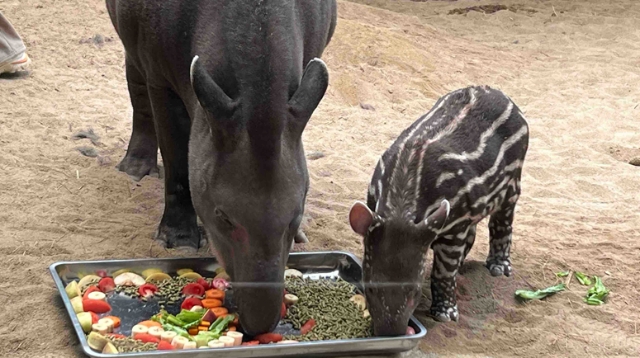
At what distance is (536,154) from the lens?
754 centimetres

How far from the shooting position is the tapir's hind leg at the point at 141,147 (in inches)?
243

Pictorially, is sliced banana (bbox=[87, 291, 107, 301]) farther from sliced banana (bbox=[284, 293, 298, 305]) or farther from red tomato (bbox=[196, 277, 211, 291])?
sliced banana (bbox=[284, 293, 298, 305])

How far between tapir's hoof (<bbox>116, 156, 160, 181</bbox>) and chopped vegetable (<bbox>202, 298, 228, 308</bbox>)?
87.7 inches

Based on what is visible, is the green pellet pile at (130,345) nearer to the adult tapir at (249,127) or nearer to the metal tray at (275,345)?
the metal tray at (275,345)

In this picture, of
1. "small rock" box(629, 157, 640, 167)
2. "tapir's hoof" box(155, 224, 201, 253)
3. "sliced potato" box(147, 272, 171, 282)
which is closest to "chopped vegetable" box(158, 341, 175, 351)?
"sliced potato" box(147, 272, 171, 282)

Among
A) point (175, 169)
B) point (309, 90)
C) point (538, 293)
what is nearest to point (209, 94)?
point (309, 90)

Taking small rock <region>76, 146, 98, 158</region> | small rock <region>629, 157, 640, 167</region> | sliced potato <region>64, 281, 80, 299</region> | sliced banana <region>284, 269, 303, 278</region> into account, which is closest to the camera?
sliced potato <region>64, 281, 80, 299</region>

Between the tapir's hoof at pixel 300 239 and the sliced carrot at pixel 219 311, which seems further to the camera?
the tapir's hoof at pixel 300 239

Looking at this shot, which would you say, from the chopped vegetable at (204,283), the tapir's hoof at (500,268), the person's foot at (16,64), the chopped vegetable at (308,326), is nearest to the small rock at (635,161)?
the tapir's hoof at (500,268)

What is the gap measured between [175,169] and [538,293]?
227cm

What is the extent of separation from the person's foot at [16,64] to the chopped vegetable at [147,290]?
4.37m

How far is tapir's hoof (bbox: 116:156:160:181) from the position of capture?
6180 millimetres

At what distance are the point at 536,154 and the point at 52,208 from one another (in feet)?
14.1

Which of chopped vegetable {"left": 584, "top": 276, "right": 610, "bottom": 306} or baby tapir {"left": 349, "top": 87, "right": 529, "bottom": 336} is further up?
baby tapir {"left": 349, "top": 87, "right": 529, "bottom": 336}
